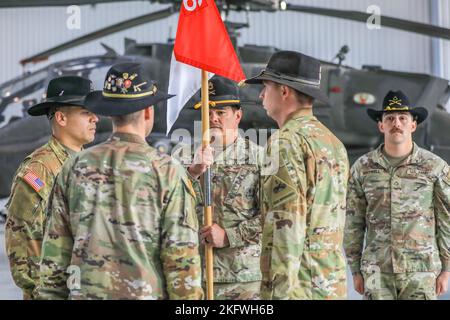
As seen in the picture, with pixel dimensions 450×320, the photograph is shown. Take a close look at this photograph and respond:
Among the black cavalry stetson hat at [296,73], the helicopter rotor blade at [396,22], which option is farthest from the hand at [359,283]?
the helicopter rotor blade at [396,22]

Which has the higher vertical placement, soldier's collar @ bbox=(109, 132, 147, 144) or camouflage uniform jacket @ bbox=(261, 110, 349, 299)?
soldier's collar @ bbox=(109, 132, 147, 144)

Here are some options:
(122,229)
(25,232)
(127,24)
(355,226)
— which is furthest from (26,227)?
(127,24)

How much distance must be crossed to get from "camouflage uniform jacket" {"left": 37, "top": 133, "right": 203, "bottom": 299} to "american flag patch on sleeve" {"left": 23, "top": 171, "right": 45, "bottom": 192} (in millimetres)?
740

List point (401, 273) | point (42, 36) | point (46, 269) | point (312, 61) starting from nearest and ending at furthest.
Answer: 1. point (46, 269)
2. point (312, 61)
3. point (401, 273)
4. point (42, 36)

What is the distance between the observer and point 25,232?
3240 mm

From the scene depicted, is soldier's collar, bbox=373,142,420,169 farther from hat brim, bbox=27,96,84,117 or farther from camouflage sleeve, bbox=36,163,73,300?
camouflage sleeve, bbox=36,163,73,300

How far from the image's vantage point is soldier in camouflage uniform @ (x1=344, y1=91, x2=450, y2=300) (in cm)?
404

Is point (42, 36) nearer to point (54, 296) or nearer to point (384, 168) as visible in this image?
point (384, 168)

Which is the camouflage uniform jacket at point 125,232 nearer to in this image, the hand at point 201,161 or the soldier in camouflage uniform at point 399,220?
the hand at point 201,161

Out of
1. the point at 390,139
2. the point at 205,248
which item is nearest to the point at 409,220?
the point at 390,139

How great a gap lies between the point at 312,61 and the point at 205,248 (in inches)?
38.5

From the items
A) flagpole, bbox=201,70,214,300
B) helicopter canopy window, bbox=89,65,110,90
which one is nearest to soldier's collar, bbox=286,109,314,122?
flagpole, bbox=201,70,214,300

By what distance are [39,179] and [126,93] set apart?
87 centimetres

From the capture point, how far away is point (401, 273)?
4.02 m
